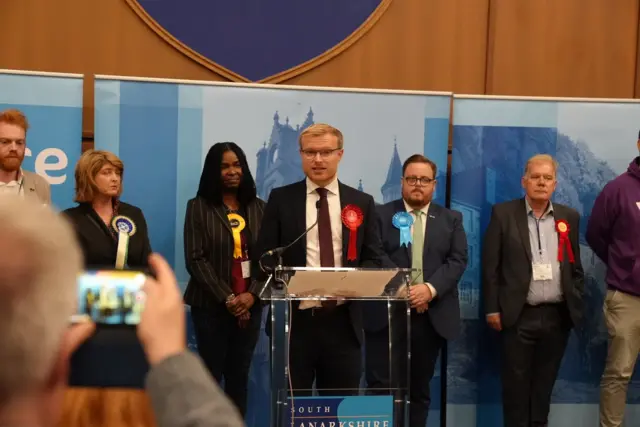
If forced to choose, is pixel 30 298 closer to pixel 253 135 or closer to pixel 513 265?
pixel 253 135

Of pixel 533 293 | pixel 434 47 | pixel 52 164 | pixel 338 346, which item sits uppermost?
pixel 434 47

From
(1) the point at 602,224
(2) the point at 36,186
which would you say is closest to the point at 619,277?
(1) the point at 602,224

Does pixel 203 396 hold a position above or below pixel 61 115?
below

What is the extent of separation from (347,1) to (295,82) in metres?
0.64

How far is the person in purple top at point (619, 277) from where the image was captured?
4.36m

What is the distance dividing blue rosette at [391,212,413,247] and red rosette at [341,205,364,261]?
0.76m

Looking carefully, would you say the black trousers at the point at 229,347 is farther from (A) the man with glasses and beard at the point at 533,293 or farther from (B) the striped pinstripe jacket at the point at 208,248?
(A) the man with glasses and beard at the point at 533,293

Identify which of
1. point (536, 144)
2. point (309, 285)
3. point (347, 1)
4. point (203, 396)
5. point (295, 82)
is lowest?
point (309, 285)

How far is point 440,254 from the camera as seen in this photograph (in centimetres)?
425

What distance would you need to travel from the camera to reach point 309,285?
9.29 ft

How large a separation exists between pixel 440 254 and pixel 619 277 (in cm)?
109

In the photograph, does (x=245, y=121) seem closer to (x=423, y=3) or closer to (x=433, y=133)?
(x=433, y=133)

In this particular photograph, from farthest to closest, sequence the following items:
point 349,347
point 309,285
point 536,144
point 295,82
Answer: point 295,82 < point 536,144 < point 349,347 < point 309,285

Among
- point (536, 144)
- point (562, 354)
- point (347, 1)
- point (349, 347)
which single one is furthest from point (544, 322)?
point (347, 1)
